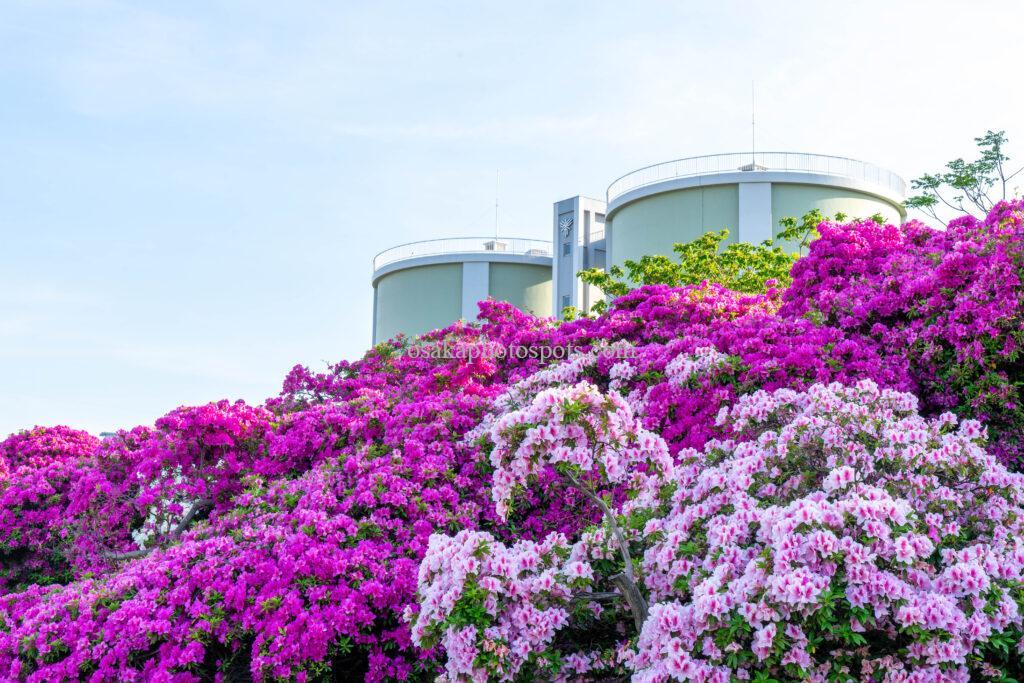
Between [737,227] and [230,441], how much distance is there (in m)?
17.5

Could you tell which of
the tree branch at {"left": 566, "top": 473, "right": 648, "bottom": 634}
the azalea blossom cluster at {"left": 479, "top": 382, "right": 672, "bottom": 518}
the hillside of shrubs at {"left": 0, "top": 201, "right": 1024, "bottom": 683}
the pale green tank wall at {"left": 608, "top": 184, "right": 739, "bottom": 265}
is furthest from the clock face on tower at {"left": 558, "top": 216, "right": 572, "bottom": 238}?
the tree branch at {"left": 566, "top": 473, "right": 648, "bottom": 634}

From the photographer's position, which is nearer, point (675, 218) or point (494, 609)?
point (494, 609)

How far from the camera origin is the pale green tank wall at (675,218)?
22.8 m

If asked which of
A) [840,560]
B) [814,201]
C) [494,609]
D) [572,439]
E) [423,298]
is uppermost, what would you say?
[814,201]

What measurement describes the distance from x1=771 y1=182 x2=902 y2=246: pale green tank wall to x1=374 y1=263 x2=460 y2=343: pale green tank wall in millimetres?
10779

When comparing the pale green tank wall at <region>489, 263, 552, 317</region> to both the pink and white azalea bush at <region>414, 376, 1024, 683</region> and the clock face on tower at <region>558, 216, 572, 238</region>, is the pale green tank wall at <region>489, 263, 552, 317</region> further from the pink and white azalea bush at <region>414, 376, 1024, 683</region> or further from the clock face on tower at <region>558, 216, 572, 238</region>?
the pink and white azalea bush at <region>414, 376, 1024, 683</region>

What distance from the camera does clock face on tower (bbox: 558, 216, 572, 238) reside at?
29.9 meters

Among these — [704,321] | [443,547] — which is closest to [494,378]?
[704,321]

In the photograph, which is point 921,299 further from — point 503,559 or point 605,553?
point 503,559

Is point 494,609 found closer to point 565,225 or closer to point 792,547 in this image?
point 792,547

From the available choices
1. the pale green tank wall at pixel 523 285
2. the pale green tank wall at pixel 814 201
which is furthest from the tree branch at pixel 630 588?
the pale green tank wall at pixel 523 285

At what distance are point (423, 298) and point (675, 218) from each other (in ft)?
35.6

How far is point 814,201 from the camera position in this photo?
2250 centimetres

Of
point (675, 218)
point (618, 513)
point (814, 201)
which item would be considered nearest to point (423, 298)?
point (675, 218)
